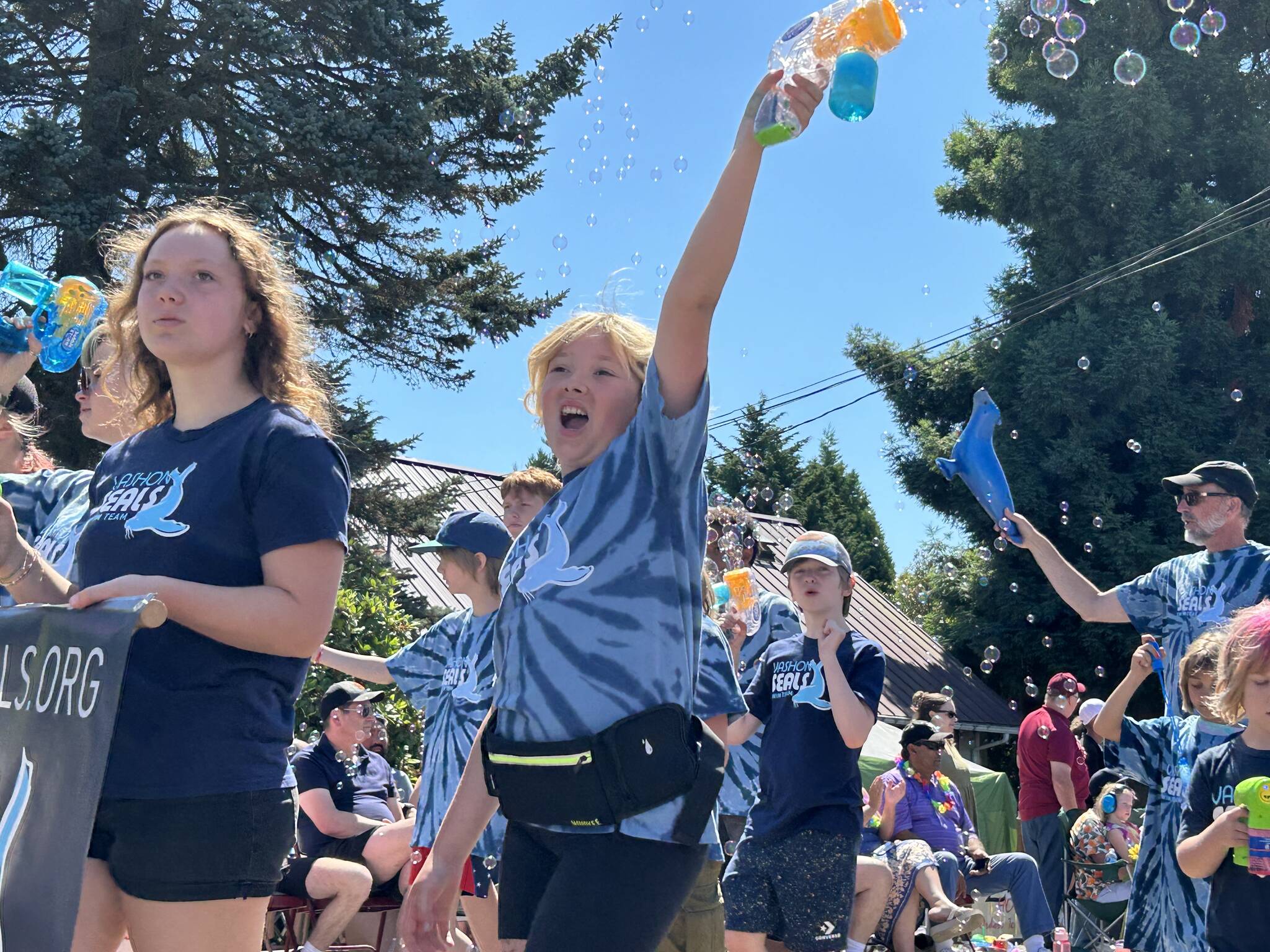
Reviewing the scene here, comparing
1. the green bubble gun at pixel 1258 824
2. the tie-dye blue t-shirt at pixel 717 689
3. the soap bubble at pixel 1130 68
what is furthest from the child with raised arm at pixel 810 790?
the soap bubble at pixel 1130 68

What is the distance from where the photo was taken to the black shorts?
73.0 inches

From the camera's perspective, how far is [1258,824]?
2912 millimetres

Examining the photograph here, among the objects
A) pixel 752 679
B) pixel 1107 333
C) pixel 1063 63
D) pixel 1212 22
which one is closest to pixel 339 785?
pixel 752 679

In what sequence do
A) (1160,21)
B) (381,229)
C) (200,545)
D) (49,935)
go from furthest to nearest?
(1160,21) < (381,229) < (200,545) < (49,935)

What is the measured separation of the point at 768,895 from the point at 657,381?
2.66 metres

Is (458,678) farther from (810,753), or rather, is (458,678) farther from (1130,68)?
(1130,68)

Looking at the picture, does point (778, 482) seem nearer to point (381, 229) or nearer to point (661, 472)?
point (381, 229)

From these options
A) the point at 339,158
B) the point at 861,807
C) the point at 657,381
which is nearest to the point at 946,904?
the point at 861,807

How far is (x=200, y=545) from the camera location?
6.57 feet

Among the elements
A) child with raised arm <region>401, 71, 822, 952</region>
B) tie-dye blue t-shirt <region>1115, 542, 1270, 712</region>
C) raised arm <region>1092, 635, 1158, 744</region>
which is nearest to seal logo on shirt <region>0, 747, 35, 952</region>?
child with raised arm <region>401, 71, 822, 952</region>

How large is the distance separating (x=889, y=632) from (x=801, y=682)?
60.9ft

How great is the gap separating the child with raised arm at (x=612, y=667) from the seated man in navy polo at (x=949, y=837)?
5.10 metres

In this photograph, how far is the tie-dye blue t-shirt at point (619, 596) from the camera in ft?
6.65

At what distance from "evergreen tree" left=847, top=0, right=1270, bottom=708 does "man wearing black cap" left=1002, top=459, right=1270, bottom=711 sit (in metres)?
14.2
